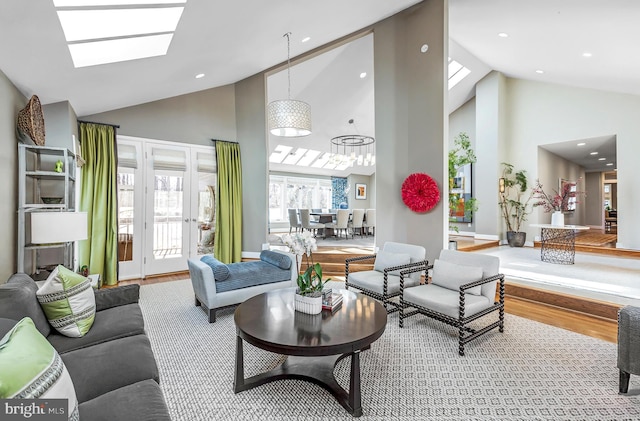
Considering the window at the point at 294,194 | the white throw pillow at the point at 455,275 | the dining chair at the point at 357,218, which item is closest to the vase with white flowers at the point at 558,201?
the white throw pillow at the point at 455,275

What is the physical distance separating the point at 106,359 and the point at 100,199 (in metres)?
3.88

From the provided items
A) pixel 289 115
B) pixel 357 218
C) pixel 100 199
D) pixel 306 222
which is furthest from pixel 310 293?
pixel 357 218

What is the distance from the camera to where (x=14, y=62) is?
8.52 feet

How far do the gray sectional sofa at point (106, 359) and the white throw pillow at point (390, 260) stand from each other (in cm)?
272

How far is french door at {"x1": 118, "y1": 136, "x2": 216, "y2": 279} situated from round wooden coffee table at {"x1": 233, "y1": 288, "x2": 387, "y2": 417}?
3631 mm

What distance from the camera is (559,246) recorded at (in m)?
6.21

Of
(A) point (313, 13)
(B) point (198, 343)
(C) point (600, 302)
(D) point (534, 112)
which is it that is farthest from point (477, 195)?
(B) point (198, 343)

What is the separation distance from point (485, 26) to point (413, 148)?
250cm

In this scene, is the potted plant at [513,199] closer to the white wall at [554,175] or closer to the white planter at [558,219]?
the white wall at [554,175]

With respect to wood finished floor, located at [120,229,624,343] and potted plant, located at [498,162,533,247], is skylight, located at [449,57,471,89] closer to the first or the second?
potted plant, located at [498,162,533,247]

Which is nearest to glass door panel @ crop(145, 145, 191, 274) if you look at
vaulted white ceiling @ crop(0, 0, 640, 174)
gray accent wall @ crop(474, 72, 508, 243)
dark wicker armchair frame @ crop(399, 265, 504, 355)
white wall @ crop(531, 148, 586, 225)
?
vaulted white ceiling @ crop(0, 0, 640, 174)

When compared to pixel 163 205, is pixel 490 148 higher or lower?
higher

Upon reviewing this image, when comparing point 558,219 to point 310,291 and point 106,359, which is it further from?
point 106,359

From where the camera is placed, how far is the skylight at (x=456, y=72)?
7.55m
